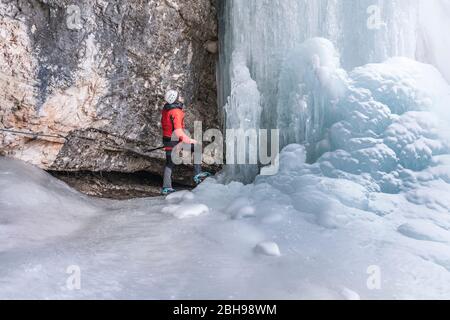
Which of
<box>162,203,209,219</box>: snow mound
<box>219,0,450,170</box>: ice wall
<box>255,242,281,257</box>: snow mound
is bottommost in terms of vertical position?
<box>255,242,281,257</box>: snow mound

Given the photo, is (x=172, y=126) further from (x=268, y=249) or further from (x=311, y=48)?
(x=268, y=249)

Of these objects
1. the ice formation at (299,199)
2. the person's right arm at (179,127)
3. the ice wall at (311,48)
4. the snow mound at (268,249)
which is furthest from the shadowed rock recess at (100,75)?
the snow mound at (268,249)

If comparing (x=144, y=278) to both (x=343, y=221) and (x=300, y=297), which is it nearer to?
(x=300, y=297)

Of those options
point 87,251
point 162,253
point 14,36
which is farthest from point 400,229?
point 14,36

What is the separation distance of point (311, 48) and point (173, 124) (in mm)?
1929

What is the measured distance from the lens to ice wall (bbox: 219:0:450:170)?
4.32 m

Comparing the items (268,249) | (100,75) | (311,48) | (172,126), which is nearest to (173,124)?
(172,126)

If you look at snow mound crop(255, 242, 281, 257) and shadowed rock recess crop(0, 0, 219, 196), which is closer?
snow mound crop(255, 242, 281, 257)

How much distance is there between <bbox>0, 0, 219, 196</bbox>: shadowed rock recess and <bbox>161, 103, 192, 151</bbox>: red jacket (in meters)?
0.66

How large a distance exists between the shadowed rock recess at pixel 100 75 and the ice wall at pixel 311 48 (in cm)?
93

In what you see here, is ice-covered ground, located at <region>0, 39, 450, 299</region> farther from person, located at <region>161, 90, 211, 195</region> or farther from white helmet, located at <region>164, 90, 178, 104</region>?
white helmet, located at <region>164, 90, 178, 104</region>

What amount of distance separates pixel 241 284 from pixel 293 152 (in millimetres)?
2261

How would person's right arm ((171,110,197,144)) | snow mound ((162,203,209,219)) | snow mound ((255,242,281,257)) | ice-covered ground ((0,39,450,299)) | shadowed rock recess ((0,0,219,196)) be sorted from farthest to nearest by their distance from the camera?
person's right arm ((171,110,197,144)) → shadowed rock recess ((0,0,219,196)) → snow mound ((162,203,209,219)) → snow mound ((255,242,281,257)) → ice-covered ground ((0,39,450,299))

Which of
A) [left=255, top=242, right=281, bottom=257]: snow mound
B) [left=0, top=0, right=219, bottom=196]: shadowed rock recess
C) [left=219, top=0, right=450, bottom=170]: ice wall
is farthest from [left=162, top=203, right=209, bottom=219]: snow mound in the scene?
[left=0, top=0, right=219, bottom=196]: shadowed rock recess
